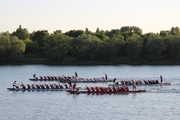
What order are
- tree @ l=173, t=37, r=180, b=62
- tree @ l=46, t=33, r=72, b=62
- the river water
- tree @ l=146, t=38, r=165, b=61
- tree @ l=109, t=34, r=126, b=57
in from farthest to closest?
tree @ l=46, t=33, r=72, b=62 < tree @ l=109, t=34, r=126, b=57 < tree @ l=173, t=37, r=180, b=62 < tree @ l=146, t=38, r=165, b=61 < the river water

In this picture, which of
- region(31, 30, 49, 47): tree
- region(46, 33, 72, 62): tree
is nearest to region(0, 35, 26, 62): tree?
region(46, 33, 72, 62): tree

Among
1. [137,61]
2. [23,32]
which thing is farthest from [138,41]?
[23,32]

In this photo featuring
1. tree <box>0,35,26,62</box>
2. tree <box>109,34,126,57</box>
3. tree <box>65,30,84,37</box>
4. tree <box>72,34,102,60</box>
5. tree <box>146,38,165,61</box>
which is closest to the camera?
tree <box>146,38,165,61</box>

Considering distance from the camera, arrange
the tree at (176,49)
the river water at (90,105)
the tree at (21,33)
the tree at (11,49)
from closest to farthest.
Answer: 1. the river water at (90,105)
2. the tree at (176,49)
3. the tree at (11,49)
4. the tree at (21,33)

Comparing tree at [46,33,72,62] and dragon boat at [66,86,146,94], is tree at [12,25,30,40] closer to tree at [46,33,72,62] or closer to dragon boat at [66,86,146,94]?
tree at [46,33,72,62]

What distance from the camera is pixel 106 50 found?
109 m

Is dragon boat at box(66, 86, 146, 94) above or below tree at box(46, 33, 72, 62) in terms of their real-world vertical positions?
below

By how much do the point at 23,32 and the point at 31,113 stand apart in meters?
107

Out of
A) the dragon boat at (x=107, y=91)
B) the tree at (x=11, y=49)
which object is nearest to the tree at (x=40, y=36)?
the tree at (x=11, y=49)

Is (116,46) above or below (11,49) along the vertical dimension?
above

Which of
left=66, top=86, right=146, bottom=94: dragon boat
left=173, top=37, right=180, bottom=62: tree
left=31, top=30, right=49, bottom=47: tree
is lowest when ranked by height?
left=66, top=86, right=146, bottom=94: dragon boat

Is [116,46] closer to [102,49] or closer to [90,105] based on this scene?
[102,49]

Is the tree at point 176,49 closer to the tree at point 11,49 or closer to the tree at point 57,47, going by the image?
the tree at point 57,47

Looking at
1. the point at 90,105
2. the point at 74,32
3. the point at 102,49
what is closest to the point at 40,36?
the point at 74,32
